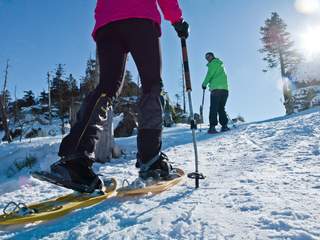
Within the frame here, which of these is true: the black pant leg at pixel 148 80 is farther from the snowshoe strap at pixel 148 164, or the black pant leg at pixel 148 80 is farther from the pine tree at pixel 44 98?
the pine tree at pixel 44 98

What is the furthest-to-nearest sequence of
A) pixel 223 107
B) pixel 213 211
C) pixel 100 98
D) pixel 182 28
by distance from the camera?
pixel 223 107
pixel 182 28
pixel 100 98
pixel 213 211

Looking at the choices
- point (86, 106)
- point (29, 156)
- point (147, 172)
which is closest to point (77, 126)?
point (86, 106)

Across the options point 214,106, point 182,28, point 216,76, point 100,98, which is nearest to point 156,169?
point 100,98

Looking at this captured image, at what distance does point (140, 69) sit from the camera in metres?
2.62

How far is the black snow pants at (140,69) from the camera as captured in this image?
2553 mm

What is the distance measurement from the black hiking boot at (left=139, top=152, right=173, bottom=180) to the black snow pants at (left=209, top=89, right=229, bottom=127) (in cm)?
627

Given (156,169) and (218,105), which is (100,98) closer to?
(156,169)

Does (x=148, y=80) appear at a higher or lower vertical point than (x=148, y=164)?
higher

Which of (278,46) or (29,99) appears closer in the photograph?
(278,46)

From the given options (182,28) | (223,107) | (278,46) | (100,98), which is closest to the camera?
(100,98)

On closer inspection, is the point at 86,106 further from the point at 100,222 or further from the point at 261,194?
the point at 261,194

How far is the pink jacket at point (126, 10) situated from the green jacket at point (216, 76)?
20.8 feet

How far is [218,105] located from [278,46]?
1146 inches

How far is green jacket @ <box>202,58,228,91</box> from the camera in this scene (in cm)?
898
